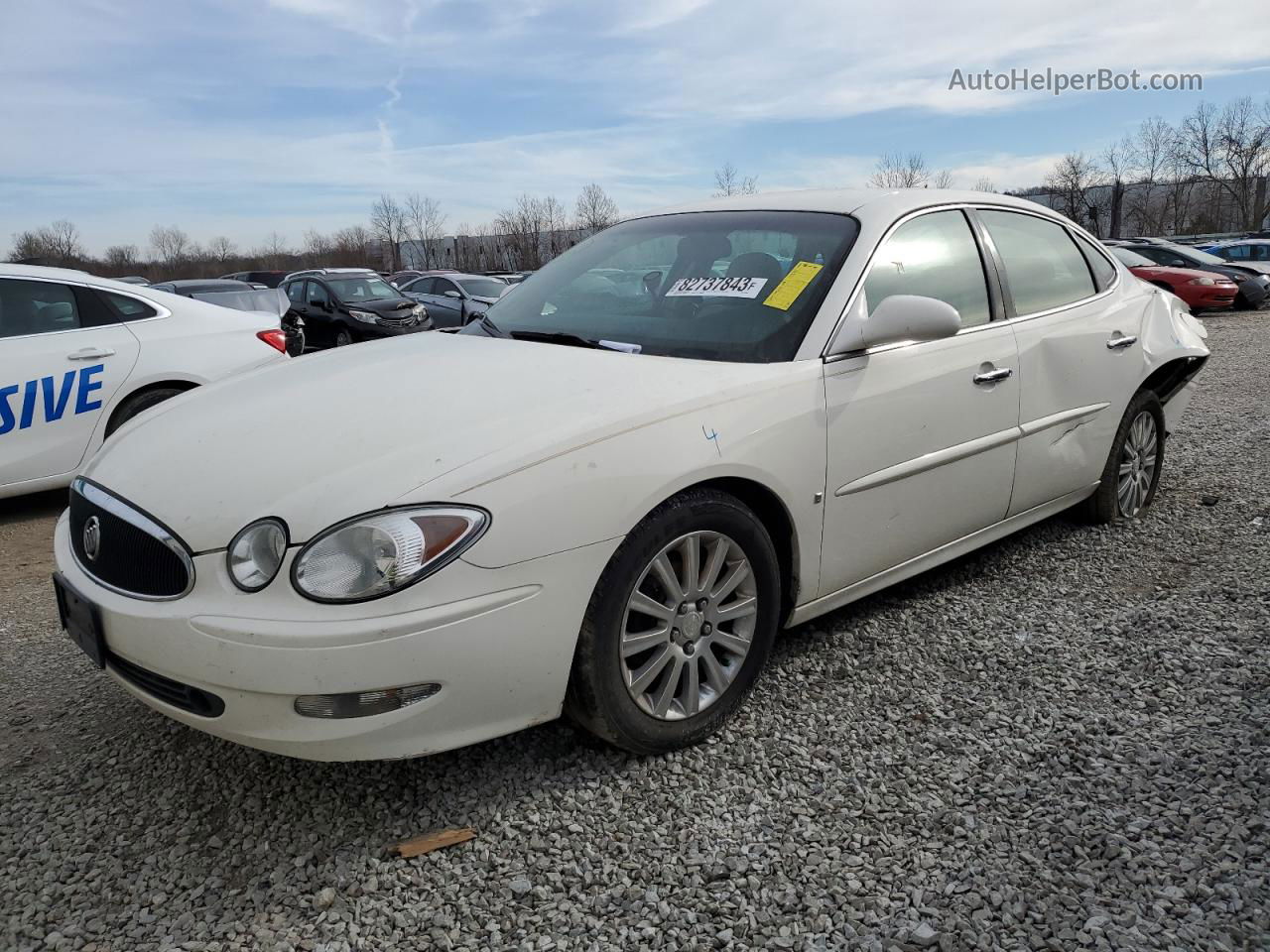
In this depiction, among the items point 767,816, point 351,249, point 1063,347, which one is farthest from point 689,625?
point 351,249

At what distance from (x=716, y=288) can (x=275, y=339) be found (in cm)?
387

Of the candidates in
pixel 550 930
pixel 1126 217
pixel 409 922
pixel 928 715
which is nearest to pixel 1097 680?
pixel 928 715

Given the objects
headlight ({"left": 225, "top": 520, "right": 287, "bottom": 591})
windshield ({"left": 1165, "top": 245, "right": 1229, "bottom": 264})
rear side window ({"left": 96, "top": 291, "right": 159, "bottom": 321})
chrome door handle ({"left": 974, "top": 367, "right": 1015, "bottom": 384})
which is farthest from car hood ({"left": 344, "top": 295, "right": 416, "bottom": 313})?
windshield ({"left": 1165, "top": 245, "right": 1229, "bottom": 264})

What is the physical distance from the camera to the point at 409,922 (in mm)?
2045

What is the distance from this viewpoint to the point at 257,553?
2125 mm

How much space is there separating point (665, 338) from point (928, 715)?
139 cm

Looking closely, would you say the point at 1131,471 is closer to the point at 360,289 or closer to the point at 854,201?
the point at 854,201

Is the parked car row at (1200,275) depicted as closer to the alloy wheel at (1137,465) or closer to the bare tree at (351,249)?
the alloy wheel at (1137,465)

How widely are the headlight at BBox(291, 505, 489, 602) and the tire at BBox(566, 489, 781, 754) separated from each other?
44 centimetres

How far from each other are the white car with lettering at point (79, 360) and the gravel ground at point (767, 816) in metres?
2.03

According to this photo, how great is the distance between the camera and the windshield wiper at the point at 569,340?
3.00 metres

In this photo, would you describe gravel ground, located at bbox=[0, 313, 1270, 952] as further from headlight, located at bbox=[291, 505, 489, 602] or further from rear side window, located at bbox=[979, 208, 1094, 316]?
rear side window, located at bbox=[979, 208, 1094, 316]

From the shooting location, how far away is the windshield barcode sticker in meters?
3.07

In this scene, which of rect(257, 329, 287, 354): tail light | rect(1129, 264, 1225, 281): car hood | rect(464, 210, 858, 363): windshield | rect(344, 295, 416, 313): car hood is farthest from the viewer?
rect(1129, 264, 1225, 281): car hood
